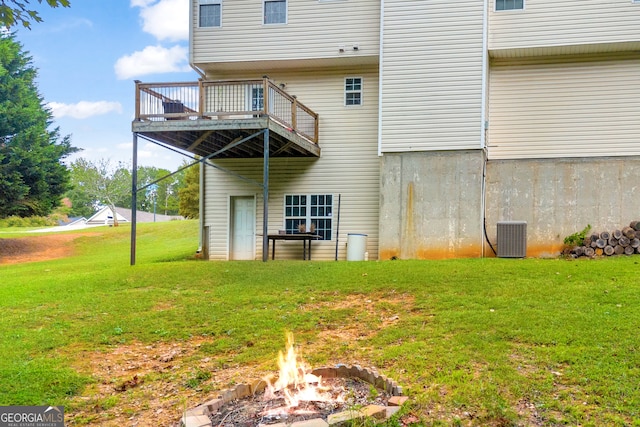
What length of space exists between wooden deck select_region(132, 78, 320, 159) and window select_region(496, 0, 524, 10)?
5611mm

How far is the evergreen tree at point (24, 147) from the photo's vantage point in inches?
880

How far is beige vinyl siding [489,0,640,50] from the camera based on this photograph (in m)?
11.5

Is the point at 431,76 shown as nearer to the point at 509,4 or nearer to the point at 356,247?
the point at 509,4

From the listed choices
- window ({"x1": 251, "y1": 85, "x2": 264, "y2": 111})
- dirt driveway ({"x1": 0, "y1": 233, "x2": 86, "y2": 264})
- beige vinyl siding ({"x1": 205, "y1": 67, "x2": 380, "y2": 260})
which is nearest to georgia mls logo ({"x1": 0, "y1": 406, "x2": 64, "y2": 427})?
beige vinyl siding ({"x1": 205, "y1": 67, "x2": 380, "y2": 260})

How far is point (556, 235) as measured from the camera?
11.8 meters

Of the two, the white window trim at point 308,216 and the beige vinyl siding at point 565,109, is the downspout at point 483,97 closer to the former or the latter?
the beige vinyl siding at point 565,109

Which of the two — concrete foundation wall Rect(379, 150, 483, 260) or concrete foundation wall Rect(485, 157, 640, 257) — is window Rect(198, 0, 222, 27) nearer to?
concrete foundation wall Rect(379, 150, 483, 260)

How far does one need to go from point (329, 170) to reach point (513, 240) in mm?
5196

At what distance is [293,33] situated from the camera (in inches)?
520

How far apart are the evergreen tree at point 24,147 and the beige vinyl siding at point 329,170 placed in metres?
14.2

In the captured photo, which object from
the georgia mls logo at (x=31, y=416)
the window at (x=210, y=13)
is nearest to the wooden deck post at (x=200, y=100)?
the window at (x=210, y=13)

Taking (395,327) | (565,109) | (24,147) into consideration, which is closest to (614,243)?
(565,109)

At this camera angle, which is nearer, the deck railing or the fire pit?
the fire pit

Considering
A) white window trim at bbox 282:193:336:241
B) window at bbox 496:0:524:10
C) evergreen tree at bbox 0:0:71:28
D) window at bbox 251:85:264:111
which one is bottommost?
white window trim at bbox 282:193:336:241
